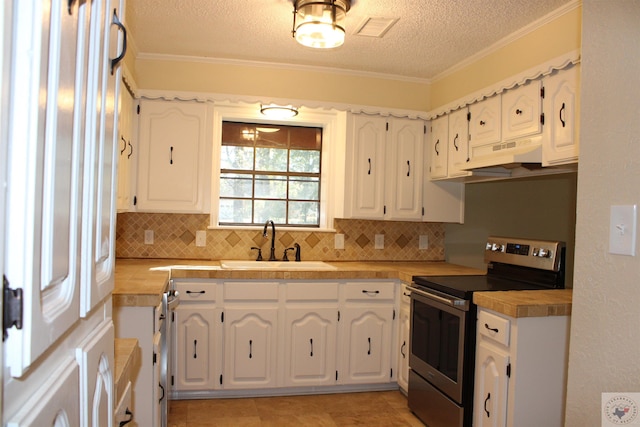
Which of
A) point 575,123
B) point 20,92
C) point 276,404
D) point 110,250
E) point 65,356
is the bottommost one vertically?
point 276,404

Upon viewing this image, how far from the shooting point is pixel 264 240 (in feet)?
12.5

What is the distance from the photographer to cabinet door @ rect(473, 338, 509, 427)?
7.48 ft

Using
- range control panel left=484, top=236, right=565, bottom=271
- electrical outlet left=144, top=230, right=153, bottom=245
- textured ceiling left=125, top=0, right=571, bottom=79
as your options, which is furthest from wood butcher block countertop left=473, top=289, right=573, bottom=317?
electrical outlet left=144, top=230, right=153, bottom=245

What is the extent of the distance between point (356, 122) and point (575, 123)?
5.39 ft

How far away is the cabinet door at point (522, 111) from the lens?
8.72 feet

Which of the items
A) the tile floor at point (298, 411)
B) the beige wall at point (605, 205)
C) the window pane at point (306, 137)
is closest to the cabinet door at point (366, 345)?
the tile floor at point (298, 411)

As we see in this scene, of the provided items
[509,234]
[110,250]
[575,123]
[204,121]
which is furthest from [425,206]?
[110,250]

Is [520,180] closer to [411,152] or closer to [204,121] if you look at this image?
[411,152]

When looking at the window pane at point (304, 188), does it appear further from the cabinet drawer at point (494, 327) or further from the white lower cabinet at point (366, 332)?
the cabinet drawer at point (494, 327)

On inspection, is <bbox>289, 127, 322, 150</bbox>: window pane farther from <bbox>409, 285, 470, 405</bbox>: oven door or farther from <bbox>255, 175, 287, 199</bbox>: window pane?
<bbox>409, 285, 470, 405</bbox>: oven door

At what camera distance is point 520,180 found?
3.21m

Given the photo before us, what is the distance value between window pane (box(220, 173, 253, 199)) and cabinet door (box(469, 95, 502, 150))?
1750 millimetres

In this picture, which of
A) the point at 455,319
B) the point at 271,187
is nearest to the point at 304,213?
the point at 271,187

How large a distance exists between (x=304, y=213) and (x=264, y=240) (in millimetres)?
442
